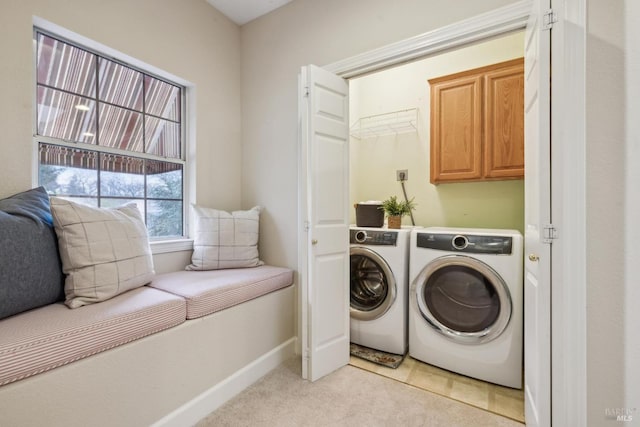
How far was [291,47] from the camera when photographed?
233cm

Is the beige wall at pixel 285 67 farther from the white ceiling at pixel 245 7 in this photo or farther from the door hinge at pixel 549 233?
the door hinge at pixel 549 233

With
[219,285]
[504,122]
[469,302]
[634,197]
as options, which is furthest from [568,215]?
[219,285]

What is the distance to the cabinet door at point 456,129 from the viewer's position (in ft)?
7.72

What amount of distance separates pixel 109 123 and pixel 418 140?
2.67 meters

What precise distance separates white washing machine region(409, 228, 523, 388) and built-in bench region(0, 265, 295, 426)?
1098 millimetres

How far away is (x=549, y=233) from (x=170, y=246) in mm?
2294

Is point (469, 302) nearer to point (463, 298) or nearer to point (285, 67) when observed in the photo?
point (463, 298)

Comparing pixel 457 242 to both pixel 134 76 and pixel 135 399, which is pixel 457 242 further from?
pixel 134 76

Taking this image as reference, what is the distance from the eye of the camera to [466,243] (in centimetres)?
194

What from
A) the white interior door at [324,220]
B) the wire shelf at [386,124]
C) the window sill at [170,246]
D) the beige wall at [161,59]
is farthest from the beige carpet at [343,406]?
the wire shelf at [386,124]

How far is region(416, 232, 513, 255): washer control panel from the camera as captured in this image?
72.1 inches

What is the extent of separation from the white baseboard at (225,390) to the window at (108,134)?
1.22m

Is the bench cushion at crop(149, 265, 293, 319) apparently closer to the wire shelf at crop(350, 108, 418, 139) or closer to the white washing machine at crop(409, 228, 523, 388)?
the white washing machine at crop(409, 228, 523, 388)

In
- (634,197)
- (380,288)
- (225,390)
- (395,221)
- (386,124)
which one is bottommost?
(225,390)
